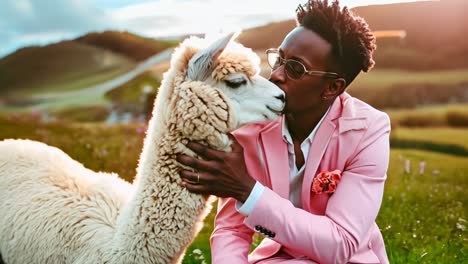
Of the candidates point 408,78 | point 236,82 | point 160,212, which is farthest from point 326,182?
point 408,78

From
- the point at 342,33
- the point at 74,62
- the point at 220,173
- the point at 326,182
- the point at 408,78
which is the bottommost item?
the point at 408,78

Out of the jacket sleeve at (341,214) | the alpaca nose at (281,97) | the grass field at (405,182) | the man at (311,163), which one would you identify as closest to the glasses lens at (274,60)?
the man at (311,163)

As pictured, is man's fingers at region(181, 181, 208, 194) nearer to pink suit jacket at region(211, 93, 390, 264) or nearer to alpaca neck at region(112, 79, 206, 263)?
alpaca neck at region(112, 79, 206, 263)

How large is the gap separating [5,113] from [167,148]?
6.68m

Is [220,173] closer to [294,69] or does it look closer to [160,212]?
[160,212]

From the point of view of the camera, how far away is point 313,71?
244 centimetres

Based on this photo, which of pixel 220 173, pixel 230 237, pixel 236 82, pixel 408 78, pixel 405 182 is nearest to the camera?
pixel 220 173

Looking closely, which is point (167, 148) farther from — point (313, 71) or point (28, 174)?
point (28, 174)

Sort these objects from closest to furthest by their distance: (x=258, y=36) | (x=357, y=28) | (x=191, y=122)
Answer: (x=191, y=122) → (x=357, y=28) → (x=258, y=36)

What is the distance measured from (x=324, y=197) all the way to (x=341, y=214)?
145 mm

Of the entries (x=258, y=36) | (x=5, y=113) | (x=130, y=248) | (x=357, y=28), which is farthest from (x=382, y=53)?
(x=130, y=248)

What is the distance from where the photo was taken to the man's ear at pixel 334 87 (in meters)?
2.52

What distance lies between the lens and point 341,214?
2.38 m

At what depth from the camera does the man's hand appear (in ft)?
7.61
